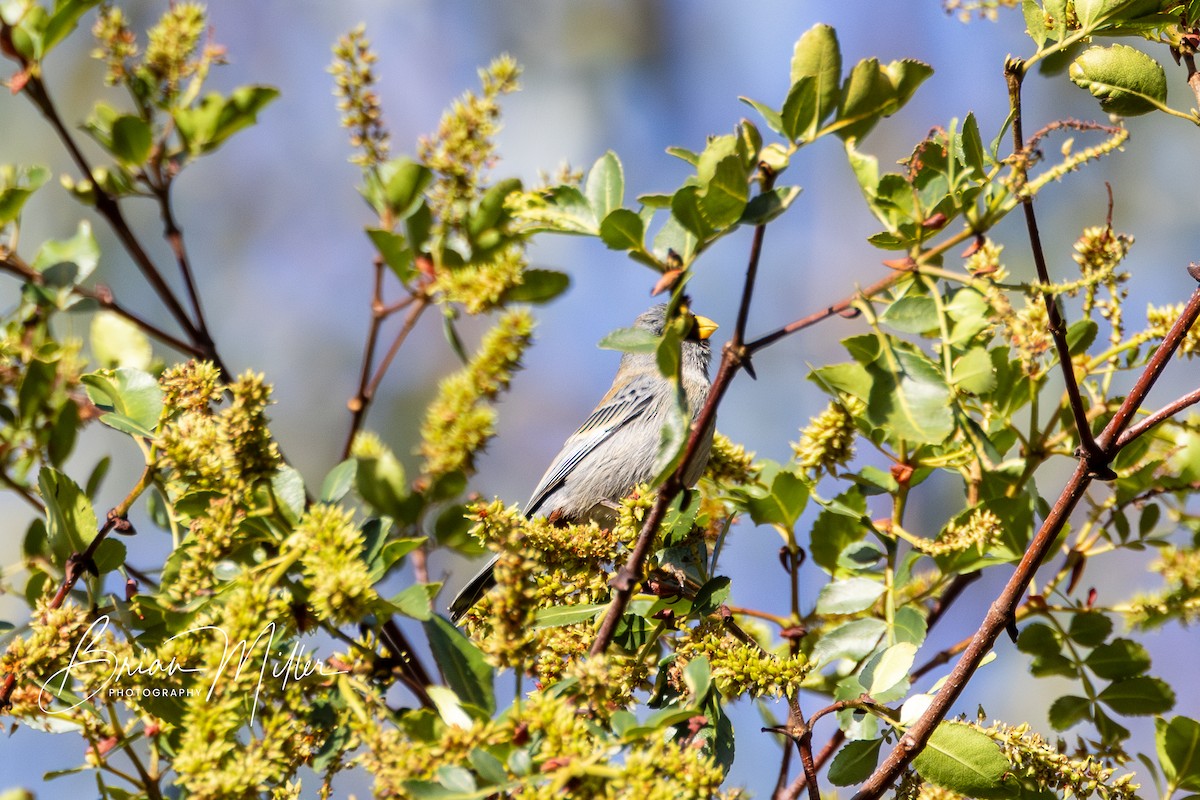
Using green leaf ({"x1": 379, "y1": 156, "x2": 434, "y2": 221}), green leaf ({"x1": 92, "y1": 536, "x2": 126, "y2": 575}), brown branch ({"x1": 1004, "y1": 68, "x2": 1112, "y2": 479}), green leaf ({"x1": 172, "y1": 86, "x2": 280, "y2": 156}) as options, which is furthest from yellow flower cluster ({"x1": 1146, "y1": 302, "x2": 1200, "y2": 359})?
green leaf ({"x1": 92, "y1": 536, "x2": 126, "y2": 575})

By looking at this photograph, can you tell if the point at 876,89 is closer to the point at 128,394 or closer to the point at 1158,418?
the point at 1158,418

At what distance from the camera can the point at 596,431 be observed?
3.92 metres

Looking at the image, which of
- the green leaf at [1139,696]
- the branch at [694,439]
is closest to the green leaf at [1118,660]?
the green leaf at [1139,696]

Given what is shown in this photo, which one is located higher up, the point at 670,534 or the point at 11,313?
the point at 11,313

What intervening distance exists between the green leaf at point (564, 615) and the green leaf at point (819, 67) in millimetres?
711

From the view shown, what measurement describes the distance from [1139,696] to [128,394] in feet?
5.59

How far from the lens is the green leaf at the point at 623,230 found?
→ 1.29 metres

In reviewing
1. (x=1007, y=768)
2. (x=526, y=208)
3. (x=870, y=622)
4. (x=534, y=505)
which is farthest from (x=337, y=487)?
(x=534, y=505)

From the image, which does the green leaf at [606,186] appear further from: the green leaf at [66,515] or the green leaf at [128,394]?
the green leaf at [66,515]

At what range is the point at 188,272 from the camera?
78.6 inches

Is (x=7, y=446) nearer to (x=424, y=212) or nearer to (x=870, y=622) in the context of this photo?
(x=424, y=212)

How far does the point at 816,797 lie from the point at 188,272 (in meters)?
1.44

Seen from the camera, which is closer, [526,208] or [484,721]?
[484,721]

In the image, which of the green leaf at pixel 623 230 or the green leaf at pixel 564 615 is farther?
the green leaf at pixel 564 615
